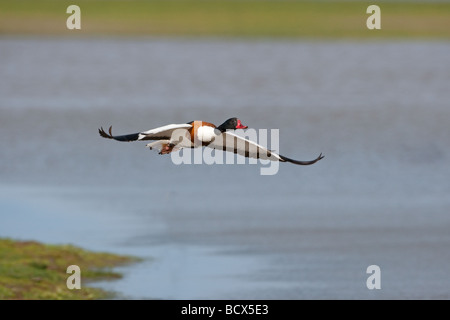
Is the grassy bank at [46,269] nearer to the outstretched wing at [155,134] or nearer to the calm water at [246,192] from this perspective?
the calm water at [246,192]

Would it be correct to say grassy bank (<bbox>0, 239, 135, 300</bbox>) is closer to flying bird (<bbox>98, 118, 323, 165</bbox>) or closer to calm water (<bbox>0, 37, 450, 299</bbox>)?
calm water (<bbox>0, 37, 450, 299</bbox>)

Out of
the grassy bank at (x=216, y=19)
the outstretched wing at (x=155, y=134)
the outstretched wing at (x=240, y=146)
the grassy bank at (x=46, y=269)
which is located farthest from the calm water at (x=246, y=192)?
the grassy bank at (x=216, y=19)

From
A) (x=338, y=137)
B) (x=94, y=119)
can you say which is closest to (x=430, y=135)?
(x=338, y=137)

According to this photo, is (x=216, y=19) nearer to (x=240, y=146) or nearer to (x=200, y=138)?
(x=240, y=146)

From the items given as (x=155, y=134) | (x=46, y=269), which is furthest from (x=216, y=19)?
(x=155, y=134)

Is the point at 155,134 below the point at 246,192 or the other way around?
below

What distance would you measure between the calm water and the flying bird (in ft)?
22.9

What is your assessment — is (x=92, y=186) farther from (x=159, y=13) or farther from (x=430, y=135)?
(x=159, y=13)

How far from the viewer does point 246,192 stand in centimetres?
2581

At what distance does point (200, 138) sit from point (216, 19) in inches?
3041

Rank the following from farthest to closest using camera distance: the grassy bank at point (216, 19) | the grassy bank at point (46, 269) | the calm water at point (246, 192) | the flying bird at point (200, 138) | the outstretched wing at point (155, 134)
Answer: the grassy bank at point (216, 19)
the calm water at point (246, 192)
the grassy bank at point (46, 269)
the flying bird at point (200, 138)
the outstretched wing at point (155, 134)

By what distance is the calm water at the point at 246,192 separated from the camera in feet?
65.4

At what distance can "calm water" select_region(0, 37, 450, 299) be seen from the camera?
19.9m

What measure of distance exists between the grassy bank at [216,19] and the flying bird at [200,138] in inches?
2752
